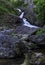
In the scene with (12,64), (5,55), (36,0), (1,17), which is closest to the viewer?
(12,64)

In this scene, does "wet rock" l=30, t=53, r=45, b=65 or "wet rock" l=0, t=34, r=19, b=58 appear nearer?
"wet rock" l=30, t=53, r=45, b=65

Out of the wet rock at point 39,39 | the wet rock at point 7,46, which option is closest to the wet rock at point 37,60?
the wet rock at point 7,46

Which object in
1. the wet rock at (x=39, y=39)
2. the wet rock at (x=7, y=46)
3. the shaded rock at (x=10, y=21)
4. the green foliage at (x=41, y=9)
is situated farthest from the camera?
the shaded rock at (x=10, y=21)

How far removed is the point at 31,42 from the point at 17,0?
49354 millimetres

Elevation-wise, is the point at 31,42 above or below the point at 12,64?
above

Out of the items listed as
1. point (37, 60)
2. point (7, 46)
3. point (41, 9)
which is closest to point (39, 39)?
point (7, 46)

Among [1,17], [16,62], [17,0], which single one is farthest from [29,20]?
[17,0]

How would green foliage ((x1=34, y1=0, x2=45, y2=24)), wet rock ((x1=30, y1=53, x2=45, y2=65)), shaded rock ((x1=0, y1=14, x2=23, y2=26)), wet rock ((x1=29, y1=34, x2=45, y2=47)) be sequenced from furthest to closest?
shaded rock ((x1=0, y1=14, x2=23, y2=26)), green foliage ((x1=34, y1=0, x2=45, y2=24)), wet rock ((x1=29, y1=34, x2=45, y2=47)), wet rock ((x1=30, y1=53, x2=45, y2=65))

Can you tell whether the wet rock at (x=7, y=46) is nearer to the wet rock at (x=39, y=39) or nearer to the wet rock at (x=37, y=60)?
the wet rock at (x=39, y=39)

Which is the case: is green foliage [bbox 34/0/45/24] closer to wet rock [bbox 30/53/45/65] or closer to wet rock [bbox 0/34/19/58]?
wet rock [bbox 0/34/19/58]

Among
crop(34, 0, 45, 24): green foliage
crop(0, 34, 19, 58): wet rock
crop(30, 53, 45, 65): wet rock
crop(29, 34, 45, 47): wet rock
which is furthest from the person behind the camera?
crop(34, 0, 45, 24): green foliage

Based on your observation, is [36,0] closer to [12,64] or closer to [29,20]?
[29,20]

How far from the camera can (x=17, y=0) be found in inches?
2872

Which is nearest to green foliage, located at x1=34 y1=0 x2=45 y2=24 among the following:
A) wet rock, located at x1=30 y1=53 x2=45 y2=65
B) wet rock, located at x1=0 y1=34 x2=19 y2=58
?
wet rock, located at x1=0 y1=34 x2=19 y2=58
